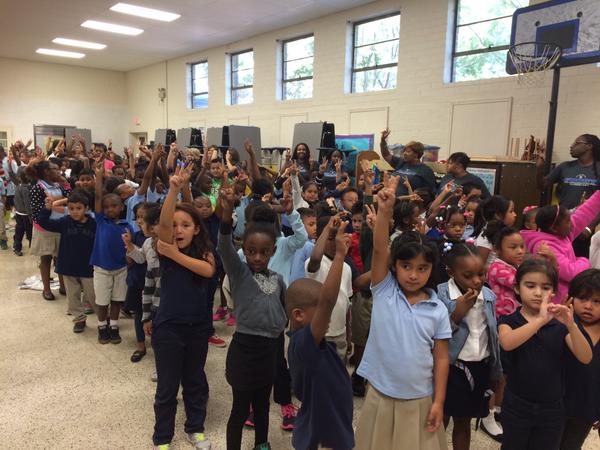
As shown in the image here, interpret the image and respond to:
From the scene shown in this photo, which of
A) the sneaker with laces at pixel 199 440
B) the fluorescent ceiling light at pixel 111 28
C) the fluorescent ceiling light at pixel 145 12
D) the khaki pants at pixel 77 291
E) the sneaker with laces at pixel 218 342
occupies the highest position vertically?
the fluorescent ceiling light at pixel 111 28

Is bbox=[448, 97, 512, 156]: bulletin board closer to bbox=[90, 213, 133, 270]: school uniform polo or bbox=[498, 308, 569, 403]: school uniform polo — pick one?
bbox=[498, 308, 569, 403]: school uniform polo

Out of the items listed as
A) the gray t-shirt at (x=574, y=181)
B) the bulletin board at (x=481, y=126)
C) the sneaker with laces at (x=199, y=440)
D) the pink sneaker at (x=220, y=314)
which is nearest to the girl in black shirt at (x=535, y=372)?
the sneaker with laces at (x=199, y=440)

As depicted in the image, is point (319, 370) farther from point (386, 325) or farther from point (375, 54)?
point (375, 54)

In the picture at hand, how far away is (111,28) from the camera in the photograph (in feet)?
32.0

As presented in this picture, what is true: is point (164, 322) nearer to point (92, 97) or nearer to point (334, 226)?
point (334, 226)

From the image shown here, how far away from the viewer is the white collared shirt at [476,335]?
1.73 metres

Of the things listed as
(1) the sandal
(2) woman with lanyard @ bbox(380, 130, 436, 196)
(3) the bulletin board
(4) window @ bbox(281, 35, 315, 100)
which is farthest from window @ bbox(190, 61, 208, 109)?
(1) the sandal

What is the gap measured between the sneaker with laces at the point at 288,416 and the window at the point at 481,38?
18.9ft

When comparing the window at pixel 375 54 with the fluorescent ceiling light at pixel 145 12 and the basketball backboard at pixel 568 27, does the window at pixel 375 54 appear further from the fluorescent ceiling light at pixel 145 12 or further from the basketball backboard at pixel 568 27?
the fluorescent ceiling light at pixel 145 12

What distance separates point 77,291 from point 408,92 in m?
5.90

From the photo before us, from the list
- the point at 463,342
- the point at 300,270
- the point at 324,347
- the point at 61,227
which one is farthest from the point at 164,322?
the point at 61,227

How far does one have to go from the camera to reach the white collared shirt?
1.73m

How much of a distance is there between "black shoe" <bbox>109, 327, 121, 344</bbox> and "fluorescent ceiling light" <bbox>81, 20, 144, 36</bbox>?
332 inches

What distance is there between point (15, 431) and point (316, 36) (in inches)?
326
